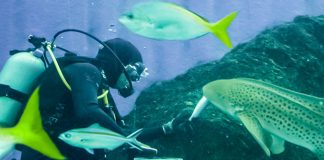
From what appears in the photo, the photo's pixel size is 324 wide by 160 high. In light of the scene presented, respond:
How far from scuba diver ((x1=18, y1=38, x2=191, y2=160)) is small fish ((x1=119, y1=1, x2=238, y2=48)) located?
66.3 inches

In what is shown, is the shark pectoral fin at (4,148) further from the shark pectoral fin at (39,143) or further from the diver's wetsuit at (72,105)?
the diver's wetsuit at (72,105)

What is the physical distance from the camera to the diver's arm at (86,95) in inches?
139

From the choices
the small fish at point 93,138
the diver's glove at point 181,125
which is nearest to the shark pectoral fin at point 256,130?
Result: the small fish at point 93,138

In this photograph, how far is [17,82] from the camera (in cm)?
403

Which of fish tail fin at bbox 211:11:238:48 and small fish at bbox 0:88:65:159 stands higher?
fish tail fin at bbox 211:11:238:48

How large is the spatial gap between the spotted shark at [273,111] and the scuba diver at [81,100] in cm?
165

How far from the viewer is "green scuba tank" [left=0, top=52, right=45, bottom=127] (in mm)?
3902

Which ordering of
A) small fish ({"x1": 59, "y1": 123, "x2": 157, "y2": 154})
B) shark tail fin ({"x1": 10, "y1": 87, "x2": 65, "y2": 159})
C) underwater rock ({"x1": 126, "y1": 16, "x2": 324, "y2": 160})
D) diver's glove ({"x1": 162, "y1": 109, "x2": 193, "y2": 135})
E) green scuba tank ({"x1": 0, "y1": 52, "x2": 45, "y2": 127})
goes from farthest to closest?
diver's glove ({"x1": 162, "y1": 109, "x2": 193, "y2": 135}) → underwater rock ({"x1": 126, "y1": 16, "x2": 324, "y2": 160}) → green scuba tank ({"x1": 0, "y1": 52, "x2": 45, "y2": 127}) → small fish ({"x1": 59, "y1": 123, "x2": 157, "y2": 154}) → shark tail fin ({"x1": 10, "y1": 87, "x2": 65, "y2": 159})

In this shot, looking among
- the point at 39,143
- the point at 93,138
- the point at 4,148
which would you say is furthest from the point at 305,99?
the point at 4,148

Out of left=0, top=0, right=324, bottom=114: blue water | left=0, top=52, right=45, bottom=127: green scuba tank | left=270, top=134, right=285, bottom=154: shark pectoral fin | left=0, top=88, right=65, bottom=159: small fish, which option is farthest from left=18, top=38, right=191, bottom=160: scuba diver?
left=0, top=0, right=324, bottom=114: blue water

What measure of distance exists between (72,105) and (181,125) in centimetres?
151

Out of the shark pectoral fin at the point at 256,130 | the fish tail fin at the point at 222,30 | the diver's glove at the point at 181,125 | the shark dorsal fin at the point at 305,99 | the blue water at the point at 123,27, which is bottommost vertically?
the blue water at the point at 123,27

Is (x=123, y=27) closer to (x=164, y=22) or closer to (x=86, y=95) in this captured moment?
(x=86, y=95)

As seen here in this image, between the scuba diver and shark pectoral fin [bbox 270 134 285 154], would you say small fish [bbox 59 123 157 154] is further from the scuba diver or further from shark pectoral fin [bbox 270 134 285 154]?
shark pectoral fin [bbox 270 134 285 154]
